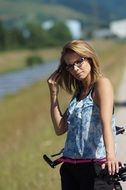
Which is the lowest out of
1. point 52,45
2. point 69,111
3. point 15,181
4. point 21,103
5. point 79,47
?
point 52,45

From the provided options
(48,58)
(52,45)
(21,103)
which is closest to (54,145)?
(21,103)

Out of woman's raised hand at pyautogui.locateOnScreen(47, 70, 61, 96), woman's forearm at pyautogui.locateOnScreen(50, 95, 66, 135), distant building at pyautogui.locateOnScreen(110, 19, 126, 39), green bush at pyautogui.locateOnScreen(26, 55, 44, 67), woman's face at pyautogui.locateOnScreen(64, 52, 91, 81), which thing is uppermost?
woman's face at pyautogui.locateOnScreen(64, 52, 91, 81)

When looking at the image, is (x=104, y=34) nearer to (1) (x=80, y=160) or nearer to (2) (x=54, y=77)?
(2) (x=54, y=77)

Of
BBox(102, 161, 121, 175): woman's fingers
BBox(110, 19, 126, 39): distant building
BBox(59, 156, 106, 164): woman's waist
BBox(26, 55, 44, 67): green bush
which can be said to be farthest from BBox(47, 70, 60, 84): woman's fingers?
BBox(110, 19, 126, 39): distant building

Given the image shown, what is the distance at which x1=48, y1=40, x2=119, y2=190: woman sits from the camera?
4.16 m

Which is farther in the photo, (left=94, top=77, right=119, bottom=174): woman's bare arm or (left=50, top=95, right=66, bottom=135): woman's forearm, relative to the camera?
(left=50, top=95, right=66, bottom=135): woman's forearm

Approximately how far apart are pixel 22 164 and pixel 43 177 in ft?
4.67

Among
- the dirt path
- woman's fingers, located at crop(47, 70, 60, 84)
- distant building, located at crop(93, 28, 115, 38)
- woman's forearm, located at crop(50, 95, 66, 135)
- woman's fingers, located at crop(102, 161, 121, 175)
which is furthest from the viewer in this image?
distant building, located at crop(93, 28, 115, 38)

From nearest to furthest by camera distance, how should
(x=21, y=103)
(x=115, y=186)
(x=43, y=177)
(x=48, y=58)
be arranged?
(x=115, y=186)
(x=43, y=177)
(x=21, y=103)
(x=48, y=58)

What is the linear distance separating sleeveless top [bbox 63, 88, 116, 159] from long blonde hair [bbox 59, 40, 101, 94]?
17 cm

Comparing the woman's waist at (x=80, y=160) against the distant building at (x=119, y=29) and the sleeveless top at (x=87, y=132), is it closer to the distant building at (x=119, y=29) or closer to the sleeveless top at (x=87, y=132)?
the sleeveless top at (x=87, y=132)

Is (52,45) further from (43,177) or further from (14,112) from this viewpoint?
(43,177)

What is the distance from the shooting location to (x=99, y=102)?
416 cm

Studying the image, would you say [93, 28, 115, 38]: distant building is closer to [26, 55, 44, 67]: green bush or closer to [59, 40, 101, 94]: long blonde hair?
A: [26, 55, 44, 67]: green bush
